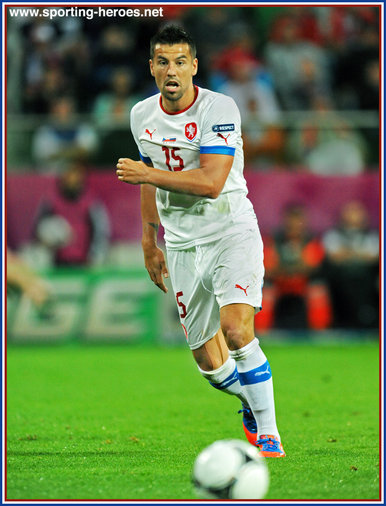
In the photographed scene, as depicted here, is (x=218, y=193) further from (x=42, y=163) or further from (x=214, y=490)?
(x=42, y=163)

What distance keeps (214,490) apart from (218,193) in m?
1.96

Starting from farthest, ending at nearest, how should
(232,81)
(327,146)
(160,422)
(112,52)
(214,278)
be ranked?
(112,52)
(232,81)
(327,146)
(160,422)
(214,278)

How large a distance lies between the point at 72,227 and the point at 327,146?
169 inches

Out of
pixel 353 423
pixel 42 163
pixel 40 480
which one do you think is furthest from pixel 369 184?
pixel 40 480

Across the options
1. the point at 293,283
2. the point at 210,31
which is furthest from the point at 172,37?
the point at 210,31

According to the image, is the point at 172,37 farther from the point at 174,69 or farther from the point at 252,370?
the point at 252,370

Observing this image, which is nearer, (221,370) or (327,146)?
(221,370)

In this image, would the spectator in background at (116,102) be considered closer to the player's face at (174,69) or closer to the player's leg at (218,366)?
the player's leg at (218,366)

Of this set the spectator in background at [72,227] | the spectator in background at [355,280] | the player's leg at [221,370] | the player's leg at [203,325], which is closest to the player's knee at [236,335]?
the player's leg at [203,325]

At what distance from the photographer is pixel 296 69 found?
1634 cm

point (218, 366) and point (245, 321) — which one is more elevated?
point (245, 321)

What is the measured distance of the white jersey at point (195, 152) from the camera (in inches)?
239

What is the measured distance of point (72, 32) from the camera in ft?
53.6

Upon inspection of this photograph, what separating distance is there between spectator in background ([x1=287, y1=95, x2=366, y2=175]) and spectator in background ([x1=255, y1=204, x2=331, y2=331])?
1155mm
